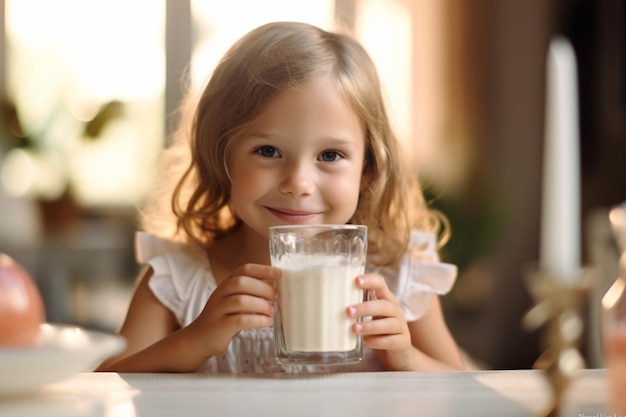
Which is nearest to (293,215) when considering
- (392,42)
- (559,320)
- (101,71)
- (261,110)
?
(261,110)

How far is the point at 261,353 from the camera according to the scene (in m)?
1.49

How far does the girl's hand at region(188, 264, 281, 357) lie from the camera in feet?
3.50

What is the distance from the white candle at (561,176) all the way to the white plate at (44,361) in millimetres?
379

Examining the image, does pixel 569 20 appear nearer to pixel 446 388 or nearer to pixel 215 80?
pixel 215 80

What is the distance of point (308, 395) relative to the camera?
855 mm

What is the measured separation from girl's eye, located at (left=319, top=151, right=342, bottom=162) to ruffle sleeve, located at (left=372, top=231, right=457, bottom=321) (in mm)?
282

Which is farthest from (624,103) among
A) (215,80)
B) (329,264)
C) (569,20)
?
(329,264)

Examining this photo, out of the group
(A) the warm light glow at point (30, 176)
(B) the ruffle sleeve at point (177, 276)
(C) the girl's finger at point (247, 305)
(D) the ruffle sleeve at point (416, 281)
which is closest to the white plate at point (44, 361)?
(C) the girl's finger at point (247, 305)

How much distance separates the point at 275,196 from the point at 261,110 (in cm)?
15

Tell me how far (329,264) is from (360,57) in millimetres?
587

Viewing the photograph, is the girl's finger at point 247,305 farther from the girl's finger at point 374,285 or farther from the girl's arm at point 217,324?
the girl's finger at point 374,285

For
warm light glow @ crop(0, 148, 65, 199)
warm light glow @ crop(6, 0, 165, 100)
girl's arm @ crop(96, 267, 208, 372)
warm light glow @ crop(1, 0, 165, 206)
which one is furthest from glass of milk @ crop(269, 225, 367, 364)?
warm light glow @ crop(6, 0, 165, 100)

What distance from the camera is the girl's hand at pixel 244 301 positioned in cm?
107

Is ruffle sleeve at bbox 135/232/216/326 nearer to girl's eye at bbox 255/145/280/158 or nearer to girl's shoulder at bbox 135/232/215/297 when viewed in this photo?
girl's shoulder at bbox 135/232/215/297
